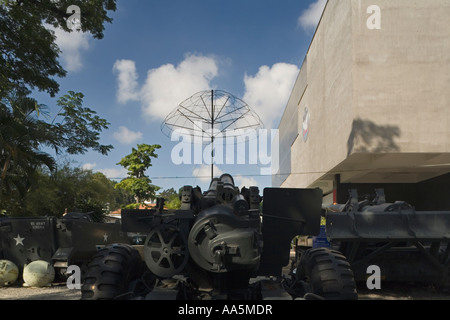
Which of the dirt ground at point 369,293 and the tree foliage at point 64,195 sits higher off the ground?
the tree foliage at point 64,195

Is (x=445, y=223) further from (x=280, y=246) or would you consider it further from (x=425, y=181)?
(x=425, y=181)

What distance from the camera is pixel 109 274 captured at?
16.4ft

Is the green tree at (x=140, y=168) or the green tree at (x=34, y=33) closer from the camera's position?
the green tree at (x=34, y=33)

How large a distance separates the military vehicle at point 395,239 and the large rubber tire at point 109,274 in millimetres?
4618

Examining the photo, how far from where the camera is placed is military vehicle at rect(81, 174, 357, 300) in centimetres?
488

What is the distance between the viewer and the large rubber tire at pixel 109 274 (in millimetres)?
4895

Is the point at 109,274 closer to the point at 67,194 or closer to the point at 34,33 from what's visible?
the point at 34,33

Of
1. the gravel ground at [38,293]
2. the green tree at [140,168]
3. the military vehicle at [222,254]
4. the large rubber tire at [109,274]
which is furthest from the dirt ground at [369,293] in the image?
the green tree at [140,168]

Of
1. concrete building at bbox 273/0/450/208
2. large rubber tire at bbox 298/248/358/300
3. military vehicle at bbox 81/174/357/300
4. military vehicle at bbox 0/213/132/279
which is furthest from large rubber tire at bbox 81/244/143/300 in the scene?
concrete building at bbox 273/0/450/208

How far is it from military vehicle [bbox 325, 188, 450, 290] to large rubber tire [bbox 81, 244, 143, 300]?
462cm

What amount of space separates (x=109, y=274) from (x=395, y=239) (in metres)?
5.90

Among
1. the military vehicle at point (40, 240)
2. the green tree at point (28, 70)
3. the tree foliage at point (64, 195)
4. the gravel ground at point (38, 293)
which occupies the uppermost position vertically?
the green tree at point (28, 70)

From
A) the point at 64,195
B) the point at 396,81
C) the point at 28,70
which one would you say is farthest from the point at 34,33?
the point at 396,81

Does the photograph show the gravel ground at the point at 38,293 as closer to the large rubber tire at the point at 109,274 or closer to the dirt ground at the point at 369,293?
the dirt ground at the point at 369,293
